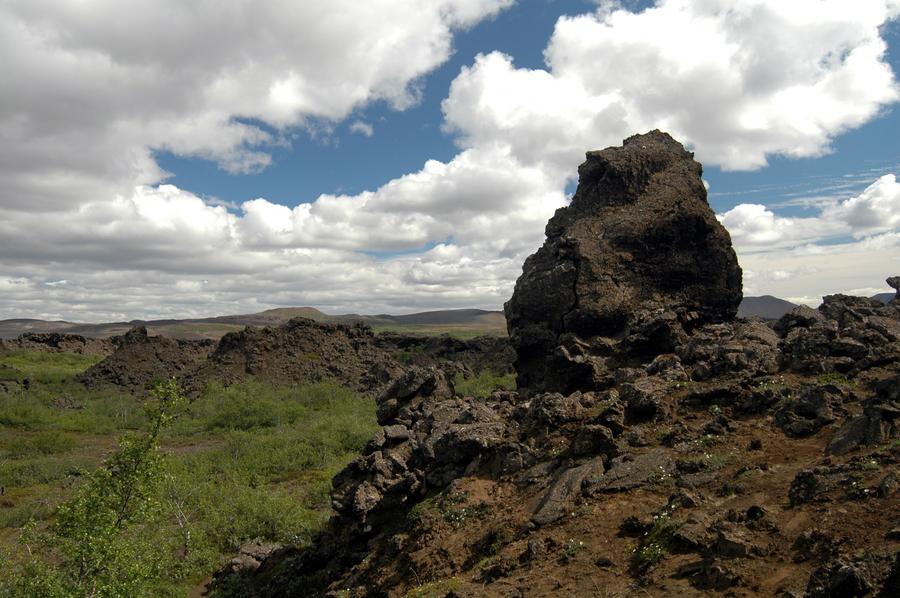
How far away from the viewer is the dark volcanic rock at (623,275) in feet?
67.6

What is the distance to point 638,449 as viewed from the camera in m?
12.8

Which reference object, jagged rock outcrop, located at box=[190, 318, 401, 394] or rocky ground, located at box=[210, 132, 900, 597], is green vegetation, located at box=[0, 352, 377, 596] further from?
jagged rock outcrop, located at box=[190, 318, 401, 394]

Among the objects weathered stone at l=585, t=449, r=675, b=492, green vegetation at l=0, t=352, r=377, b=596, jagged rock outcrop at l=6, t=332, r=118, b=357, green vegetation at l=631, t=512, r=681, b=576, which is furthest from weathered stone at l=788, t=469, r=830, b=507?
jagged rock outcrop at l=6, t=332, r=118, b=357

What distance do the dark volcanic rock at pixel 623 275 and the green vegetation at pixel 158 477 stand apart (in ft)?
36.7

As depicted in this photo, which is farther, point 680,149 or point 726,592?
point 680,149

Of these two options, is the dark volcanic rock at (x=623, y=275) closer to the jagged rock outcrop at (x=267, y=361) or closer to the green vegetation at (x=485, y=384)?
the green vegetation at (x=485, y=384)

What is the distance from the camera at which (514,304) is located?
23891mm

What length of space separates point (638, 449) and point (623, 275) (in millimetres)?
10386

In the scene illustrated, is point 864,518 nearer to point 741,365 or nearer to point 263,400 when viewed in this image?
point 741,365

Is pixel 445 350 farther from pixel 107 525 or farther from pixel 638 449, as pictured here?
pixel 638 449

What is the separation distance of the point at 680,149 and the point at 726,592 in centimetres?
2136

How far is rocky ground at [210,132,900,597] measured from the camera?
345 inches

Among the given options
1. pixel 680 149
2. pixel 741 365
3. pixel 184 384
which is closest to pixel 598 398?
pixel 741 365

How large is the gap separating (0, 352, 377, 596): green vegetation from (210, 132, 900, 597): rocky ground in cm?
327
